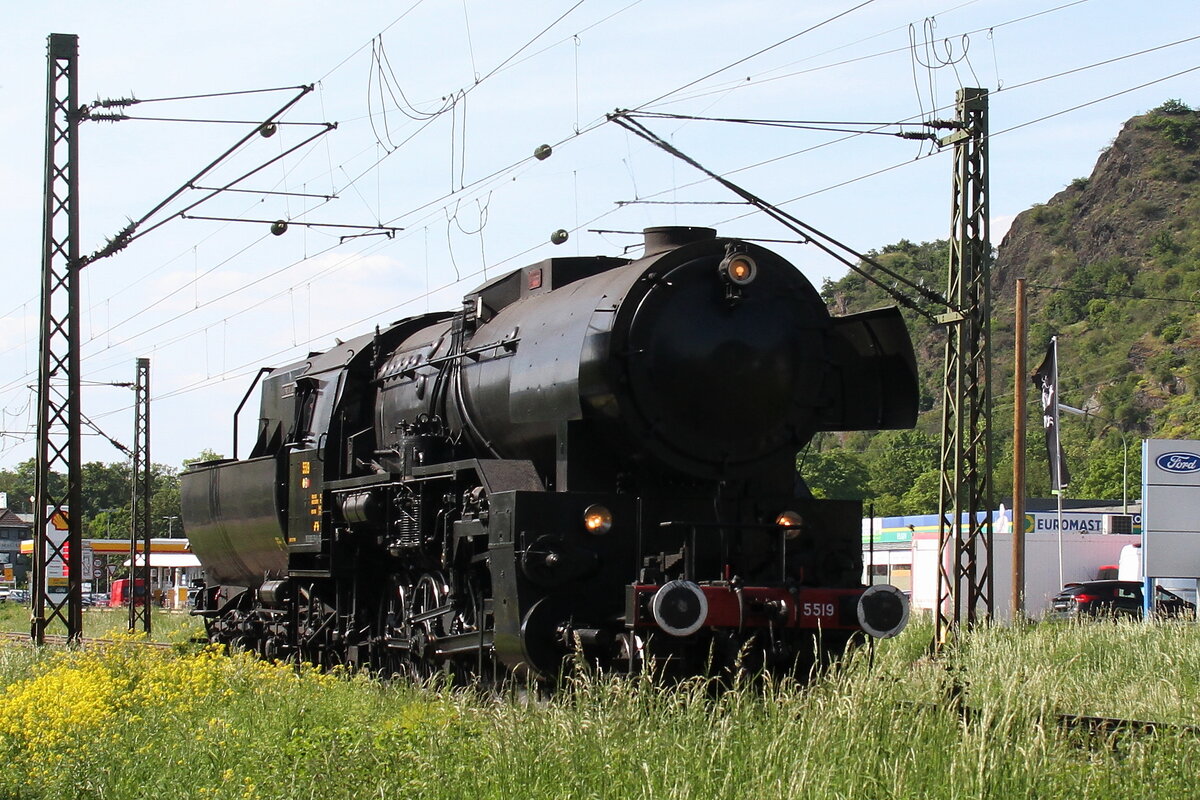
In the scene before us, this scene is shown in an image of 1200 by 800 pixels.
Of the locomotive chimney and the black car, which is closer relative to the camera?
the locomotive chimney

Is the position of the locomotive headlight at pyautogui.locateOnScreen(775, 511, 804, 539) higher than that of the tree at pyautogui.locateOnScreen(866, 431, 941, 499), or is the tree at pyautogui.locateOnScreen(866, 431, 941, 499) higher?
the locomotive headlight at pyautogui.locateOnScreen(775, 511, 804, 539)

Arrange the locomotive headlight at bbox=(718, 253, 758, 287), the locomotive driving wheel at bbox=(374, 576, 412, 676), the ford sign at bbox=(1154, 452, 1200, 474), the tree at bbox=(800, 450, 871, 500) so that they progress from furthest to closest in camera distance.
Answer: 1. the tree at bbox=(800, 450, 871, 500)
2. the ford sign at bbox=(1154, 452, 1200, 474)
3. the locomotive driving wheel at bbox=(374, 576, 412, 676)
4. the locomotive headlight at bbox=(718, 253, 758, 287)

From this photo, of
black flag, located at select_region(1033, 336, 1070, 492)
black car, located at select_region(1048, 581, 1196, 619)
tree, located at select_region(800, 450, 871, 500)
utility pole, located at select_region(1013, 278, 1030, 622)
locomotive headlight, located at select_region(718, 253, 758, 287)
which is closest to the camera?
locomotive headlight, located at select_region(718, 253, 758, 287)

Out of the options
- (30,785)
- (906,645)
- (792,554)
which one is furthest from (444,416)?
(906,645)

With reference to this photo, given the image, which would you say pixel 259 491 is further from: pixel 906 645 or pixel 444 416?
pixel 906 645

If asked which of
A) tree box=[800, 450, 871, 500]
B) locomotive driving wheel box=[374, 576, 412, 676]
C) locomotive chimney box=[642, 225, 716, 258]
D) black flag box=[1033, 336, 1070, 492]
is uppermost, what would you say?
locomotive chimney box=[642, 225, 716, 258]

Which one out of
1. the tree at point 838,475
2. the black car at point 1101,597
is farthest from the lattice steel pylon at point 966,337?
the tree at point 838,475

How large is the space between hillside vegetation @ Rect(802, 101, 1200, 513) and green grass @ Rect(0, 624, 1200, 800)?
6307 cm

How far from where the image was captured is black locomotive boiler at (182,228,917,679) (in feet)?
34.0

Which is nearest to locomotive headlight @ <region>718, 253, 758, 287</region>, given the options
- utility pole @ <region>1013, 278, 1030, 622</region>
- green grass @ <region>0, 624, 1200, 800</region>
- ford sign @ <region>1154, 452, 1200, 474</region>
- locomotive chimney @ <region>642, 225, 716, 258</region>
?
locomotive chimney @ <region>642, 225, 716, 258</region>

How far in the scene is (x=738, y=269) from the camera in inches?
430

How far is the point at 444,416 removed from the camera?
13148 mm

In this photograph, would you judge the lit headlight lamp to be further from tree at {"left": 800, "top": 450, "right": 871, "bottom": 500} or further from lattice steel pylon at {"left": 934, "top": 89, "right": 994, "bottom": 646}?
tree at {"left": 800, "top": 450, "right": 871, "bottom": 500}

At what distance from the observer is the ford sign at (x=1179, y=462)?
2456 cm
